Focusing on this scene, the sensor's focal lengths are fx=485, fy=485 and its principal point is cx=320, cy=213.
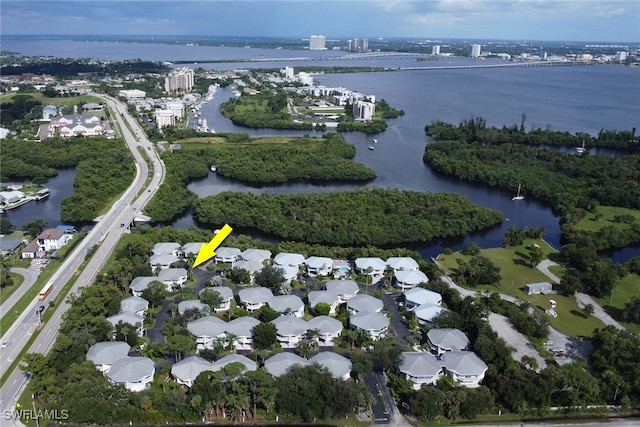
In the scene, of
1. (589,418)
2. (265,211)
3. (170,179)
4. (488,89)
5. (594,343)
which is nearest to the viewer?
(589,418)

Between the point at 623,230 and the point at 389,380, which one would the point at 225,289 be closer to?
the point at 389,380

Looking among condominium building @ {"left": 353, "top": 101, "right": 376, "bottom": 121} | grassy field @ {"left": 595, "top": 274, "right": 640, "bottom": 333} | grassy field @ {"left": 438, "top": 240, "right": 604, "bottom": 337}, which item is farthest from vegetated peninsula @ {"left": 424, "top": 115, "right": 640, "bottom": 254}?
condominium building @ {"left": 353, "top": 101, "right": 376, "bottom": 121}

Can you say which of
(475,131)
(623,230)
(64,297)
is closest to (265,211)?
(64,297)

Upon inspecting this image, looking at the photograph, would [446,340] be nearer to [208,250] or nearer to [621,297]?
[621,297]

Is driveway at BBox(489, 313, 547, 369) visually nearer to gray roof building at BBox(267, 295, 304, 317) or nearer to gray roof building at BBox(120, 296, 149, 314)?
gray roof building at BBox(267, 295, 304, 317)

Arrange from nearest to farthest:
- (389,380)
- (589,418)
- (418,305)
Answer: (589,418) → (389,380) → (418,305)

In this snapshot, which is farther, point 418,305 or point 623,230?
point 623,230
